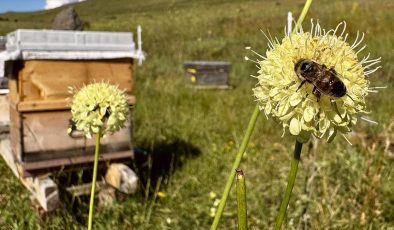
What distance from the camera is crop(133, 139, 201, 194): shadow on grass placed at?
4078 mm

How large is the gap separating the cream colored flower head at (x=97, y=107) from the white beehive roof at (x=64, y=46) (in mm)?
1547

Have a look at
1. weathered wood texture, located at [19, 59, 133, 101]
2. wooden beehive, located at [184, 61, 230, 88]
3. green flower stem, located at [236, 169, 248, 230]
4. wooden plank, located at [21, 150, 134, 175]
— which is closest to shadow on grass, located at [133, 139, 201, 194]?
wooden plank, located at [21, 150, 134, 175]

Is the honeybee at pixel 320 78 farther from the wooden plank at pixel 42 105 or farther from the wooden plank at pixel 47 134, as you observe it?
the wooden plank at pixel 47 134

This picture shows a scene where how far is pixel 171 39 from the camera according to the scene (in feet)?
53.7

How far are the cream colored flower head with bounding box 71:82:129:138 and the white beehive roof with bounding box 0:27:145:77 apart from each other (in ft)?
5.07

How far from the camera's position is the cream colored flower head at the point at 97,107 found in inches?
70.1

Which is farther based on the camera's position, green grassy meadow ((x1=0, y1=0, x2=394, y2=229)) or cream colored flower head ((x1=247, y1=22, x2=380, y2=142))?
green grassy meadow ((x1=0, y1=0, x2=394, y2=229))

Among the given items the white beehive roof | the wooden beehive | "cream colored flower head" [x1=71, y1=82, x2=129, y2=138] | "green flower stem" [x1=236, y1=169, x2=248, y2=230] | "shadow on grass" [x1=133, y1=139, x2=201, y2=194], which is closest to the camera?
"green flower stem" [x1=236, y1=169, x2=248, y2=230]

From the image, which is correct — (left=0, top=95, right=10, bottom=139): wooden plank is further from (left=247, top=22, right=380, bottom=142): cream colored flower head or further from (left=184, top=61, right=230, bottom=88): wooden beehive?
(left=184, top=61, right=230, bottom=88): wooden beehive

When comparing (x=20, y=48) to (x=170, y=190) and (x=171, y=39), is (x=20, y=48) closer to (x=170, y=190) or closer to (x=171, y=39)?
(x=170, y=190)

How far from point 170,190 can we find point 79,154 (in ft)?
2.51

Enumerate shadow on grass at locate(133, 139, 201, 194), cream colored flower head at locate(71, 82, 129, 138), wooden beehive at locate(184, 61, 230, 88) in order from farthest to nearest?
wooden beehive at locate(184, 61, 230, 88) < shadow on grass at locate(133, 139, 201, 194) < cream colored flower head at locate(71, 82, 129, 138)

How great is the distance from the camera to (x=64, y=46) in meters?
3.44

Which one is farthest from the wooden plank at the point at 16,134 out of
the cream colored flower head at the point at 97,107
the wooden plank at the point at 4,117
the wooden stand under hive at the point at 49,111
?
the cream colored flower head at the point at 97,107
